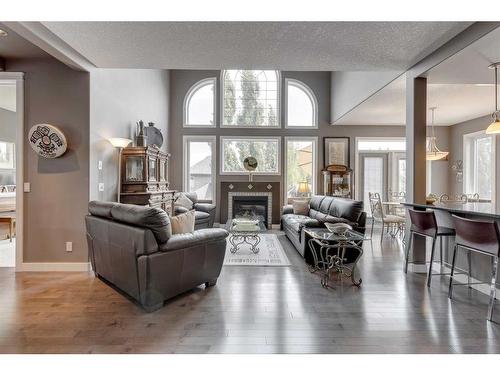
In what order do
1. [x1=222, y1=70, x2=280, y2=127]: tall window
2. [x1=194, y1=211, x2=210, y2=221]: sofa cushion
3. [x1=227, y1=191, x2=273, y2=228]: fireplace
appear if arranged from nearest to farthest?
[x1=194, y1=211, x2=210, y2=221]: sofa cushion
[x1=227, y1=191, x2=273, y2=228]: fireplace
[x1=222, y1=70, x2=280, y2=127]: tall window

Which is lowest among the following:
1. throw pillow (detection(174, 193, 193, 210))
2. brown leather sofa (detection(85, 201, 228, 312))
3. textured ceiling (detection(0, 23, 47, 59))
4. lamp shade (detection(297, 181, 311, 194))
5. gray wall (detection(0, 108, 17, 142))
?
brown leather sofa (detection(85, 201, 228, 312))

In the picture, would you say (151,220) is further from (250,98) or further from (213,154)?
(250,98)

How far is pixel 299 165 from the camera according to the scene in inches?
325

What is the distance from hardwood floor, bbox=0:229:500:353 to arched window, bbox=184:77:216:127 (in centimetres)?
Result: 539

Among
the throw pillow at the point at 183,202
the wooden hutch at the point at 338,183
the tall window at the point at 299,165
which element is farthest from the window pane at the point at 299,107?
the throw pillow at the point at 183,202

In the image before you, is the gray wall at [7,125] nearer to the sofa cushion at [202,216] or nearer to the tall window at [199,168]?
the tall window at [199,168]

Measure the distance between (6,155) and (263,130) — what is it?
19.8 ft

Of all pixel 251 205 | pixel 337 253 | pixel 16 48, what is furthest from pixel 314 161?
pixel 16 48

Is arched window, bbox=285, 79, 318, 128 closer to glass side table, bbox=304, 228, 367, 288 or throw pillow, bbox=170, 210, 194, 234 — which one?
glass side table, bbox=304, 228, 367, 288

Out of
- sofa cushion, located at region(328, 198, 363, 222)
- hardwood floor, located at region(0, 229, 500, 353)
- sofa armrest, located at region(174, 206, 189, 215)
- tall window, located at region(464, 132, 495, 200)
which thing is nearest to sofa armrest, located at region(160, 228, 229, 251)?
hardwood floor, located at region(0, 229, 500, 353)

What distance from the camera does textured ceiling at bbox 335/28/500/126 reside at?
323 centimetres

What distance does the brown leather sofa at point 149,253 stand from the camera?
269 centimetres
